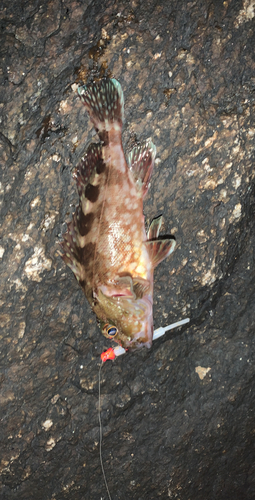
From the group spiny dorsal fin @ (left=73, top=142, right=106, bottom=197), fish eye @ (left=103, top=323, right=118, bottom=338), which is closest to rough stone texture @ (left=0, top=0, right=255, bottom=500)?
spiny dorsal fin @ (left=73, top=142, right=106, bottom=197)

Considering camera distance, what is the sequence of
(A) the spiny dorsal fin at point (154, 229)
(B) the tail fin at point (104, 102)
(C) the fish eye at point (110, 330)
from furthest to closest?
(A) the spiny dorsal fin at point (154, 229) → (C) the fish eye at point (110, 330) → (B) the tail fin at point (104, 102)

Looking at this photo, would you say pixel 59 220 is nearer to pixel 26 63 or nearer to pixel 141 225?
pixel 141 225

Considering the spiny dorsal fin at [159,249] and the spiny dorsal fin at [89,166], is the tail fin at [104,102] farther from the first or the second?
the spiny dorsal fin at [159,249]

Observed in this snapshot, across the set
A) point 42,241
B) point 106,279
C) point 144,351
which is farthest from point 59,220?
point 144,351

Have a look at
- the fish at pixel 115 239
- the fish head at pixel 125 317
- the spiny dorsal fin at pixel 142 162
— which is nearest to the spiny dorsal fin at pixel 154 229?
the fish at pixel 115 239

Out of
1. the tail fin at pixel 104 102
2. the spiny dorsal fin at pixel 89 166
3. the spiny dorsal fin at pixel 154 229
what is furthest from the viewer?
the spiny dorsal fin at pixel 154 229

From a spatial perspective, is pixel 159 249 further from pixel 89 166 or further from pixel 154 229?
pixel 89 166

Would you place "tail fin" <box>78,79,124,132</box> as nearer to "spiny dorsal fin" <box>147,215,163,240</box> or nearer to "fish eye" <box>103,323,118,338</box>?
"spiny dorsal fin" <box>147,215,163,240</box>

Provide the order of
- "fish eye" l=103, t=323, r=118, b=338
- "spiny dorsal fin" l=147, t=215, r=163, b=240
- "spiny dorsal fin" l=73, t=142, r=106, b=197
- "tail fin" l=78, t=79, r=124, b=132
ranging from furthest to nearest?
"spiny dorsal fin" l=147, t=215, r=163, b=240 < "fish eye" l=103, t=323, r=118, b=338 < "spiny dorsal fin" l=73, t=142, r=106, b=197 < "tail fin" l=78, t=79, r=124, b=132
